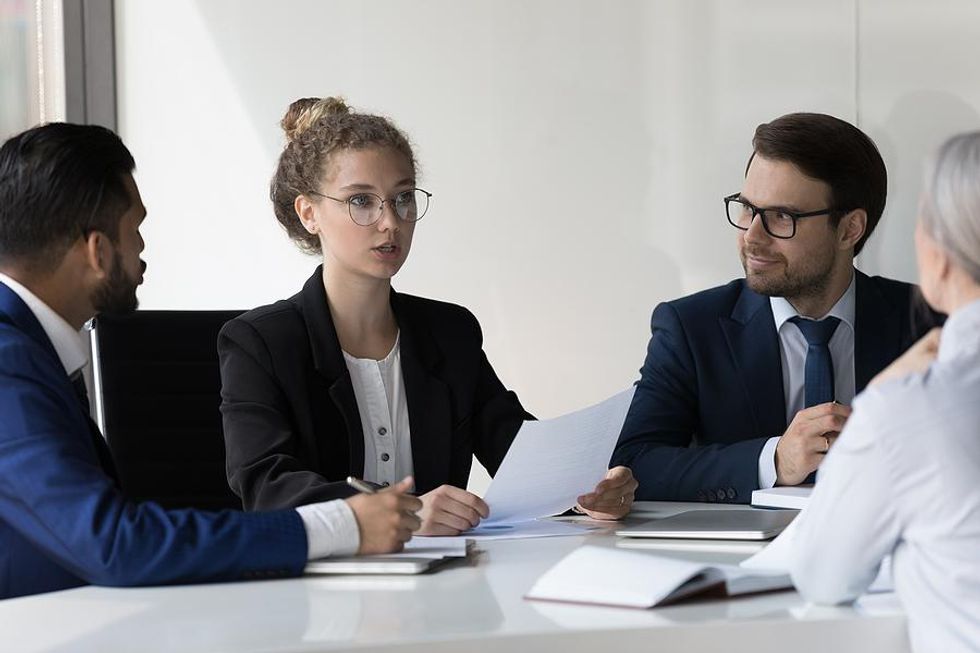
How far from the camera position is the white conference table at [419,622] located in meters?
1.39

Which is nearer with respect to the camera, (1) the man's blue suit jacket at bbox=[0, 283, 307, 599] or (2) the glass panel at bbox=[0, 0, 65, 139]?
(1) the man's blue suit jacket at bbox=[0, 283, 307, 599]

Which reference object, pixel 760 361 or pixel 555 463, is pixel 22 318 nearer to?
pixel 555 463

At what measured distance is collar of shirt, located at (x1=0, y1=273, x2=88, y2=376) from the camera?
197cm

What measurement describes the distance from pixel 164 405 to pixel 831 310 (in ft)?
4.80

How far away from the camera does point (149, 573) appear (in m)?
1.69

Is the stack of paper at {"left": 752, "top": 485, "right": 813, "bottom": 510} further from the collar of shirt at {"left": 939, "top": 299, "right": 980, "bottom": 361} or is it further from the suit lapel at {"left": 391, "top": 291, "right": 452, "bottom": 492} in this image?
the collar of shirt at {"left": 939, "top": 299, "right": 980, "bottom": 361}

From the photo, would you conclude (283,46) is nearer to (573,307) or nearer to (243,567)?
(573,307)

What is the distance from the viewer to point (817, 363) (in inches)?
109

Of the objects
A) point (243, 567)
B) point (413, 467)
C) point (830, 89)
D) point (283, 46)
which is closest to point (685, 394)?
point (413, 467)

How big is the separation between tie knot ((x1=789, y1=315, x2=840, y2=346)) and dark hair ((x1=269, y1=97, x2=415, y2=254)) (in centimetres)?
89

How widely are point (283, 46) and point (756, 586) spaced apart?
2.73 m

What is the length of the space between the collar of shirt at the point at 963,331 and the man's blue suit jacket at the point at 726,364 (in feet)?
4.19

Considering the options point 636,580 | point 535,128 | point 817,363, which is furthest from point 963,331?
point 535,128

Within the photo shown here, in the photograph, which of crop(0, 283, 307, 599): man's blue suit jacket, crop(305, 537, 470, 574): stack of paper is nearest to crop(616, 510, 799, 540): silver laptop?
crop(305, 537, 470, 574): stack of paper
